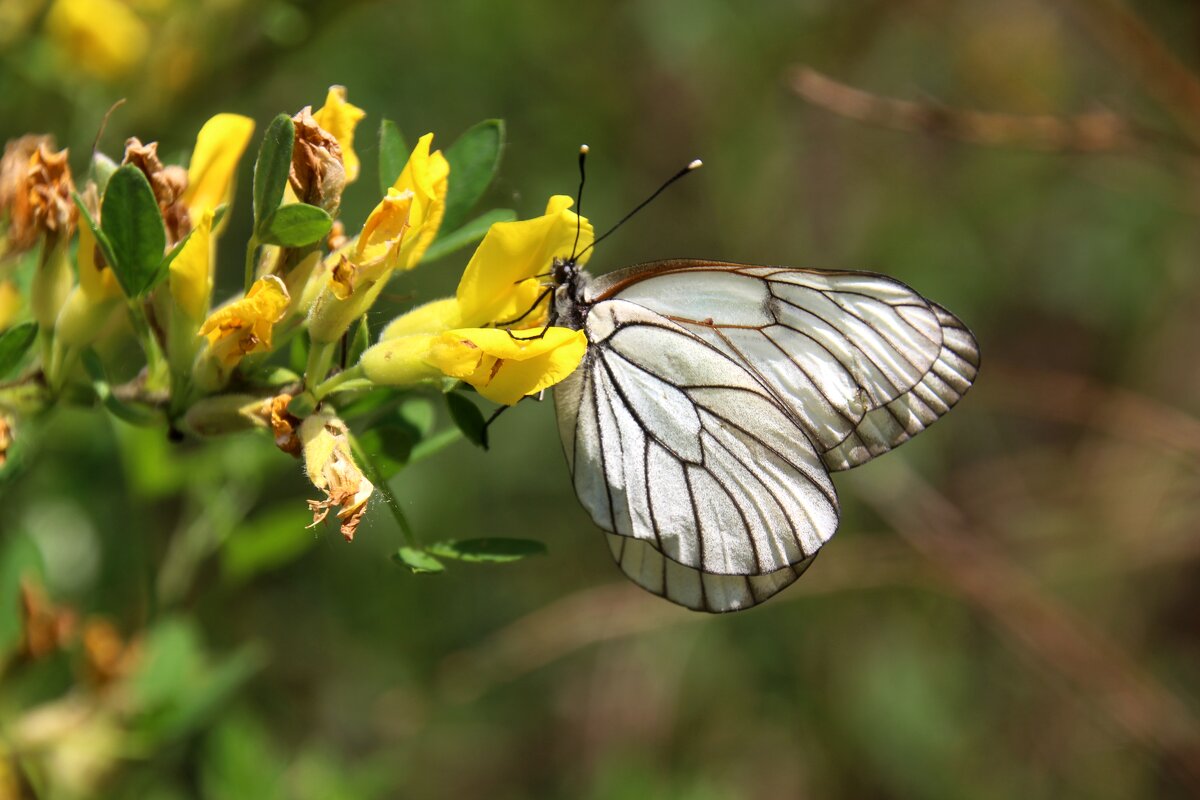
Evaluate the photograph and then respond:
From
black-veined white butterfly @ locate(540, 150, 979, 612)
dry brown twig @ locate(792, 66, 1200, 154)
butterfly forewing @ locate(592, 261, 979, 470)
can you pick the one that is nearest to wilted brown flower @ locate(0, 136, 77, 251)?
black-veined white butterfly @ locate(540, 150, 979, 612)

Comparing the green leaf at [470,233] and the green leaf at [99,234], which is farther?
the green leaf at [470,233]

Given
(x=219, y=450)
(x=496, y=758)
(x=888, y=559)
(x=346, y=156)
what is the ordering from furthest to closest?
(x=496, y=758) < (x=888, y=559) < (x=219, y=450) < (x=346, y=156)

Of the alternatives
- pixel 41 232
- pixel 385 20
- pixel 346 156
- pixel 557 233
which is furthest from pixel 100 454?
pixel 385 20

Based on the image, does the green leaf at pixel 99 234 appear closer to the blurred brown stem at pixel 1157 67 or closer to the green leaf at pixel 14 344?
the green leaf at pixel 14 344

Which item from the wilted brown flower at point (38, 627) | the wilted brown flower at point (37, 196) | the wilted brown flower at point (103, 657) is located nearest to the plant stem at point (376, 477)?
the wilted brown flower at point (37, 196)

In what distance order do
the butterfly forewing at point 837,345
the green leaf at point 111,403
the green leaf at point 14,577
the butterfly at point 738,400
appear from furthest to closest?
1. the green leaf at point 14,577
2. the butterfly forewing at point 837,345
3. the butterfly at point 738,400
4. the green leaf at point 111,403

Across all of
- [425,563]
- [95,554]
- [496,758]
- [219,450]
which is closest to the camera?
[425,563]

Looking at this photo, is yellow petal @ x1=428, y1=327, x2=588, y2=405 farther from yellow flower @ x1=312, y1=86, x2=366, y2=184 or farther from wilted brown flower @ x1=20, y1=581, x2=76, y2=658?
wilted brown flower @ x1=20, y1=581, x2=76, y2=658

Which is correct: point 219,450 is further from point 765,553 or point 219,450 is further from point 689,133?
point 689,133
